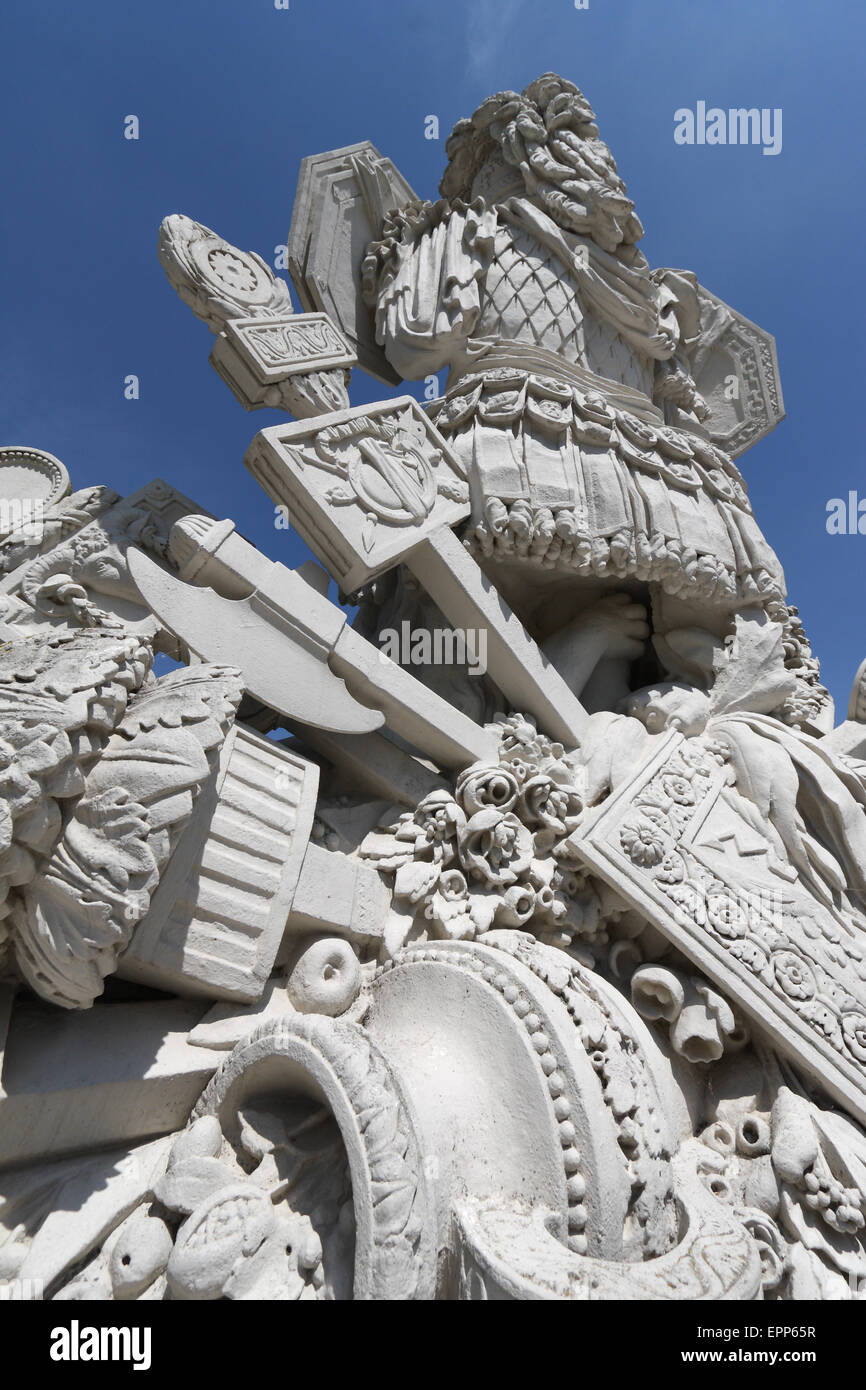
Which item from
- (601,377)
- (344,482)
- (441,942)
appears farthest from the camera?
(601,377)

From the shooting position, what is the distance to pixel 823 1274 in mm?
2066

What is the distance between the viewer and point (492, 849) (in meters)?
2.80

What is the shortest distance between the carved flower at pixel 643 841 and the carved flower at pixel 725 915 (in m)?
0.21

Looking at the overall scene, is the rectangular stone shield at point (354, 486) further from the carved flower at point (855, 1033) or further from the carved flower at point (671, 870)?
the carved flower at point (855, 1033)

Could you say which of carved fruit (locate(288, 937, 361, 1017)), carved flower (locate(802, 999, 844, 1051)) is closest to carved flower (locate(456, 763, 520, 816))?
carved fruit (locate(288, 937, 361, 1017))

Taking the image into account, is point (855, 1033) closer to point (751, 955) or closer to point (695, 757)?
point (751, 955)

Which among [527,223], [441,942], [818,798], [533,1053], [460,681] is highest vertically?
[527,223]

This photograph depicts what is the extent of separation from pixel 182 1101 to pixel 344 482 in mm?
2076

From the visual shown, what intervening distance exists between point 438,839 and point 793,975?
46.4 inches

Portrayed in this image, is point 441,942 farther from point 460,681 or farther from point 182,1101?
point 460,681

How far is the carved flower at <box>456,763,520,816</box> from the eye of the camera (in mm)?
2896

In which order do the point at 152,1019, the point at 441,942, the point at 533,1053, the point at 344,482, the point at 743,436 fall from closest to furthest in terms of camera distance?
the point at 533,1053
the point at 152,1019
the point at 441,942
the point at 344,482
the point at 743,436
